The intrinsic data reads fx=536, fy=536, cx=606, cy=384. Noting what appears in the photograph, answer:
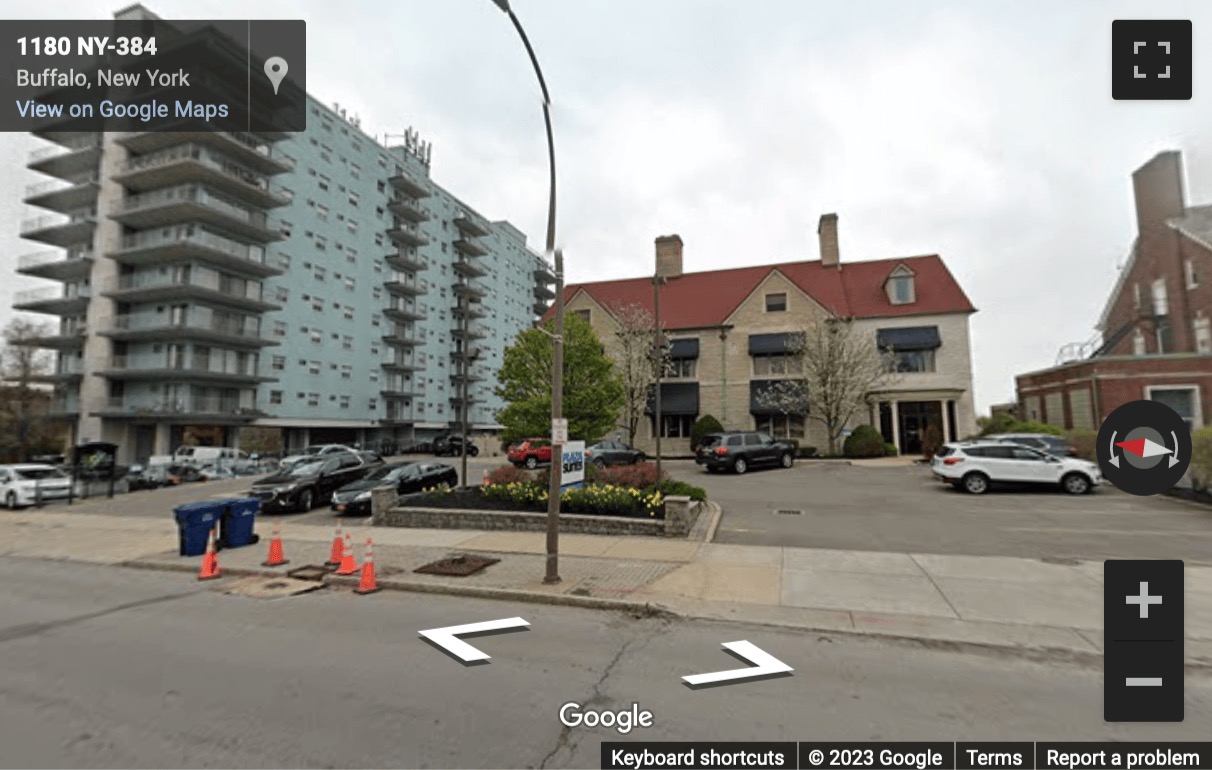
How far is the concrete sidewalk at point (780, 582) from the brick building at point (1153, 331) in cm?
282

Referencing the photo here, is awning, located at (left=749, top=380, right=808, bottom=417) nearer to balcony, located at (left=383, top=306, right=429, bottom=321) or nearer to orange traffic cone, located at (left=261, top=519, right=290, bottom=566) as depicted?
orange traffic cone, located at (left=261, top=519, right=290, bottom=566)

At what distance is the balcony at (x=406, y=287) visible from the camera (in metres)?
54.1

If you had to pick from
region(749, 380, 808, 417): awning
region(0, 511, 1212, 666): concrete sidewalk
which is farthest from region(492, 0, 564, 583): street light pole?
region(749, 380, 808, 417): awning

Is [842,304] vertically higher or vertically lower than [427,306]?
lower

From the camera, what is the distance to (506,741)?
12.7ft

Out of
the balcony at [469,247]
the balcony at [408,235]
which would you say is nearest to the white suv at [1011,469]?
the balcony at [408,235]

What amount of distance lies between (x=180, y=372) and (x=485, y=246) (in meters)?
41.9

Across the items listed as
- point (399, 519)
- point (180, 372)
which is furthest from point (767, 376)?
point (180, 372)

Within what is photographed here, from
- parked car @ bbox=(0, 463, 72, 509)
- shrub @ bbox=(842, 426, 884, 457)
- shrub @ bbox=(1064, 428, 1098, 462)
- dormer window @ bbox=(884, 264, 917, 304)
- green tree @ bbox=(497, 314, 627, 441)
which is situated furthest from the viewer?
dormer window @ bbox=(884, 264, 917, 304)

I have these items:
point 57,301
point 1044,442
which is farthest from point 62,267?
point 1044,442

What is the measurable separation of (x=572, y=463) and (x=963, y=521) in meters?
9.62

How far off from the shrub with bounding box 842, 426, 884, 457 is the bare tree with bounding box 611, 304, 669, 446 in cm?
1188

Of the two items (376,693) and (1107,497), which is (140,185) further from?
(1107,497)

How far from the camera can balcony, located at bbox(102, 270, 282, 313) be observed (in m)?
37.1
